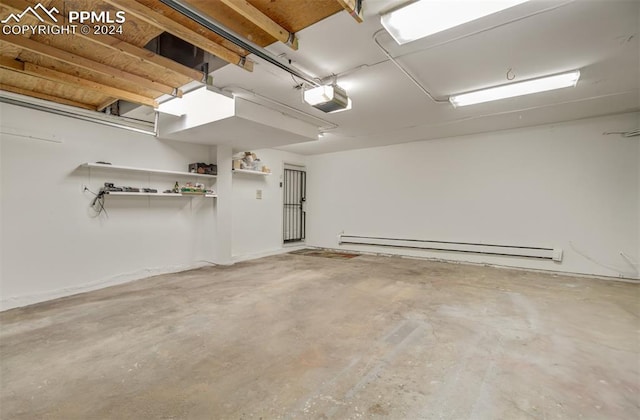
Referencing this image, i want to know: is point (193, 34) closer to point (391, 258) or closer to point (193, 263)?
point (193, 263)

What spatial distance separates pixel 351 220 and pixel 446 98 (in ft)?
13.1

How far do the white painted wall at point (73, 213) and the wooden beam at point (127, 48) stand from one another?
210 centimetres

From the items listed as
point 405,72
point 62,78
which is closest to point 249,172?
point 62,78

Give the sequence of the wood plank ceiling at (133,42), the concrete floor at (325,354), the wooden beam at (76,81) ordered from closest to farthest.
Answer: the concrete floor at (325,354) → the wood plank ceiling at (133,42) → the wooden beam at (76,81)

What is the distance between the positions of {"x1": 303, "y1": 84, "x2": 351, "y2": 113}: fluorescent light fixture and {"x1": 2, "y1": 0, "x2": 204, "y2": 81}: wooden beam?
3.76 ft

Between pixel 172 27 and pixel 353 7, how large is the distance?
4.23 ft

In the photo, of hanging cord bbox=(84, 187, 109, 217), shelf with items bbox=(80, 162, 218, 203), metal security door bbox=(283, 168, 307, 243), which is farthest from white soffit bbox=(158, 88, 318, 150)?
metal security door bbox=(283, 168, 307, 243)

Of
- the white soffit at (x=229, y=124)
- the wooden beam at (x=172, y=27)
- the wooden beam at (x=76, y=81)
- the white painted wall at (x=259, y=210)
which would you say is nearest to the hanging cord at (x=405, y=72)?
the wooden beam at (x=172, y=27)

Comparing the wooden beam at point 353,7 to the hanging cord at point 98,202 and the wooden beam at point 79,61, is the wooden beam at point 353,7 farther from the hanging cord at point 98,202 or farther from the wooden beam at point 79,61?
the hanging cord at point 98,202

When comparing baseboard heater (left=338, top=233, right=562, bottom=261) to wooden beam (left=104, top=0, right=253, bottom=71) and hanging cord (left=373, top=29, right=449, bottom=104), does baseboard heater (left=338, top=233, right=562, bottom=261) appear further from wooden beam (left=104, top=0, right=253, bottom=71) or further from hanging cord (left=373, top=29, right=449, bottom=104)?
wooden beam (left=104, top=0, right=253, bottom=71)

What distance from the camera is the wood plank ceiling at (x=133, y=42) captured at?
5.93 feet

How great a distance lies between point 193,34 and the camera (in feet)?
6.66

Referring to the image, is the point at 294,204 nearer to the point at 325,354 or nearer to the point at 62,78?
the point at 62,78

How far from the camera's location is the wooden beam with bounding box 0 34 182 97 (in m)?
2.13
